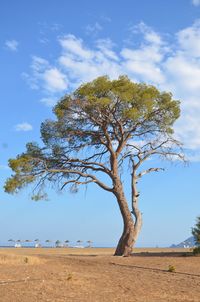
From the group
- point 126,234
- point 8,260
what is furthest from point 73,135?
point 8,260

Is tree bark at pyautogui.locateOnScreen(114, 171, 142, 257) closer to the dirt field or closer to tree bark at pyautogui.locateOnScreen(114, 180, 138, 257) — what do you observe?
tree bark at pyautogui.locateOnScreen(114, 180, 138, 257)

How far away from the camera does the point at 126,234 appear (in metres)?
23.0

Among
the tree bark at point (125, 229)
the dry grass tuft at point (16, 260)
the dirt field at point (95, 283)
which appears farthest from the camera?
the tree bark at point (125, 229)

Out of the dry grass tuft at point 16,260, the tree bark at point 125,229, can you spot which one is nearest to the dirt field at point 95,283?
the dry grass tuft at point 16,260

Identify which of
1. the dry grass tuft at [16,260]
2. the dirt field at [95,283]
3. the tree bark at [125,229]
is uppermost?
the tree bark at [125,229]

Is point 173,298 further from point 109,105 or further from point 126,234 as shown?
point 109,105

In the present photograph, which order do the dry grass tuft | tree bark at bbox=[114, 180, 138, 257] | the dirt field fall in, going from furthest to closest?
tree bark at bbox=[114, 180, 138, 257] < the dry grass tuft < the dirt field

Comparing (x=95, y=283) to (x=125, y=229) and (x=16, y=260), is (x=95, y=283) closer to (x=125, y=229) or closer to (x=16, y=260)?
(x=16, y=260)

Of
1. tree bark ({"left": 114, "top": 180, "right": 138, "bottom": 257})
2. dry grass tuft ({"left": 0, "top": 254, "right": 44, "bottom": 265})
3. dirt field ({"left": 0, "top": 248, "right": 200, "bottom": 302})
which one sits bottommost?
dirt field ({"left": 0, "top": 248, "right": 200, "bottom": 302})

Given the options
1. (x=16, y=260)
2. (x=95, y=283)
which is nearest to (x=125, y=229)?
(x=16, y=260)

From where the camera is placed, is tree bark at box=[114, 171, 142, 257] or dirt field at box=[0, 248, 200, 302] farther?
tree bark at box=[114, 171, 142, 257]

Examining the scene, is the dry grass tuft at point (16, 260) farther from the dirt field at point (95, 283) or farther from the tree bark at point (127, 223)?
the tree bark at point (127, 223)

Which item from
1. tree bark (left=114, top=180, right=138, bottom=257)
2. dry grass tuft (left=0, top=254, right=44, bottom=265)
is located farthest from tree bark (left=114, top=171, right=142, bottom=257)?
dry grass tuft (left=0, top=254, right=44, bottom=265)

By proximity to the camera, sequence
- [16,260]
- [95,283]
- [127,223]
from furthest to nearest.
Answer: [127,223]
[16,260]
[95,283]
